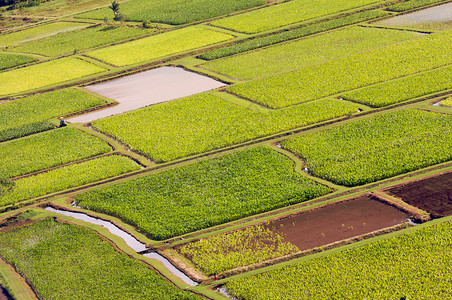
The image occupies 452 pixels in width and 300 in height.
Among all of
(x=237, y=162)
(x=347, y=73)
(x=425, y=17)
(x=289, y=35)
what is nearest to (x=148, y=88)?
(x=289, y=35)

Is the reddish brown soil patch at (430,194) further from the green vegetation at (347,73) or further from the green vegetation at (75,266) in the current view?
the green vegetation at (347,73)

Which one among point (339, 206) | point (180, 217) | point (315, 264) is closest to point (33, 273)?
point (180, 217)

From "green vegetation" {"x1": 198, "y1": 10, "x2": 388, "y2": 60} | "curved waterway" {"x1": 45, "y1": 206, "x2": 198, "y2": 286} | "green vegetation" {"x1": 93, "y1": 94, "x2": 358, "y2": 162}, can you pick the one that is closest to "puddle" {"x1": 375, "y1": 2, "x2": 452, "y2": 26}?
"green vegetation" {"x1": 198, "y1": 10, "x2": 388, "y2": 60}

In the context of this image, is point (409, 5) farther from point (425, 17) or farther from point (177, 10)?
point (177, 10)

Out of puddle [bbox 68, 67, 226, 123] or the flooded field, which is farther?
the flooded field

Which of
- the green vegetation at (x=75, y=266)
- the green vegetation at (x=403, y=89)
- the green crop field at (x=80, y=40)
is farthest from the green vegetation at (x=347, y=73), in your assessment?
the green crop field at (x=80, y=40)

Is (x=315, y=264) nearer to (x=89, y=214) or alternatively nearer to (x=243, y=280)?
(x=243, y=280)

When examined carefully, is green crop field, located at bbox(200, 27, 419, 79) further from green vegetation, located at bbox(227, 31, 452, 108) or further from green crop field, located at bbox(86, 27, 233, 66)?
green crop field, located at bbox(86, 27, 233, 66)

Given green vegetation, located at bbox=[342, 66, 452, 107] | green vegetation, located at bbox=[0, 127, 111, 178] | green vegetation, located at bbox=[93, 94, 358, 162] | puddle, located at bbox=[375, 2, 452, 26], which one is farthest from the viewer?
puddle, located at bbox=[375, 2, 452, 26]
